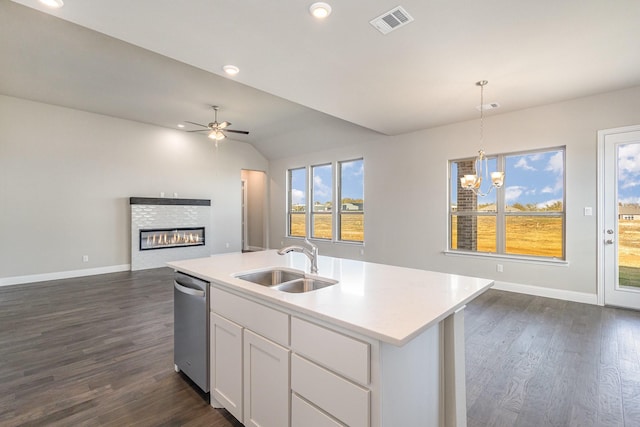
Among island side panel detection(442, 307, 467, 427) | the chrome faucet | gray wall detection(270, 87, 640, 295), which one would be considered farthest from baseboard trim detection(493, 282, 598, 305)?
the chrome faucet

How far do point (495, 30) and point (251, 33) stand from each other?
2.07m

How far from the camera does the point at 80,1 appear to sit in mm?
2072

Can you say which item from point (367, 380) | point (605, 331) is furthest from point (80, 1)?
point (605, 331)

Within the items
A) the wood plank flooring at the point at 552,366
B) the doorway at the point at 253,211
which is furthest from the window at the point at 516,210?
the doorway at the point at 253,211

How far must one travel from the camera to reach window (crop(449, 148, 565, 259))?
4324 millimetres

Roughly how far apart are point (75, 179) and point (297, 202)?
486 cm

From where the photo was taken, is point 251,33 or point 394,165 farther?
point 394,165

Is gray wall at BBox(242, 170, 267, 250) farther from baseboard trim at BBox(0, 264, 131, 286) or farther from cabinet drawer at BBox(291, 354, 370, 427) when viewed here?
cabinet drawer at BBox(291, 354, 370, 427)

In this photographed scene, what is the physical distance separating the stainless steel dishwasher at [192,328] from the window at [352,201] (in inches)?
193

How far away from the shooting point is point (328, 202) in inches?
289

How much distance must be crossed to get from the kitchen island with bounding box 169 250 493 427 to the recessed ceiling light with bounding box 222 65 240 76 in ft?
7.23

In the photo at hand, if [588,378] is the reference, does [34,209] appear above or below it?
above

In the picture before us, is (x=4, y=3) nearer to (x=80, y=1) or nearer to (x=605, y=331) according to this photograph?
Result: (x=80, y=1)

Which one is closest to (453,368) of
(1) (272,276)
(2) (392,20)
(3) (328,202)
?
(1) (272,276)
